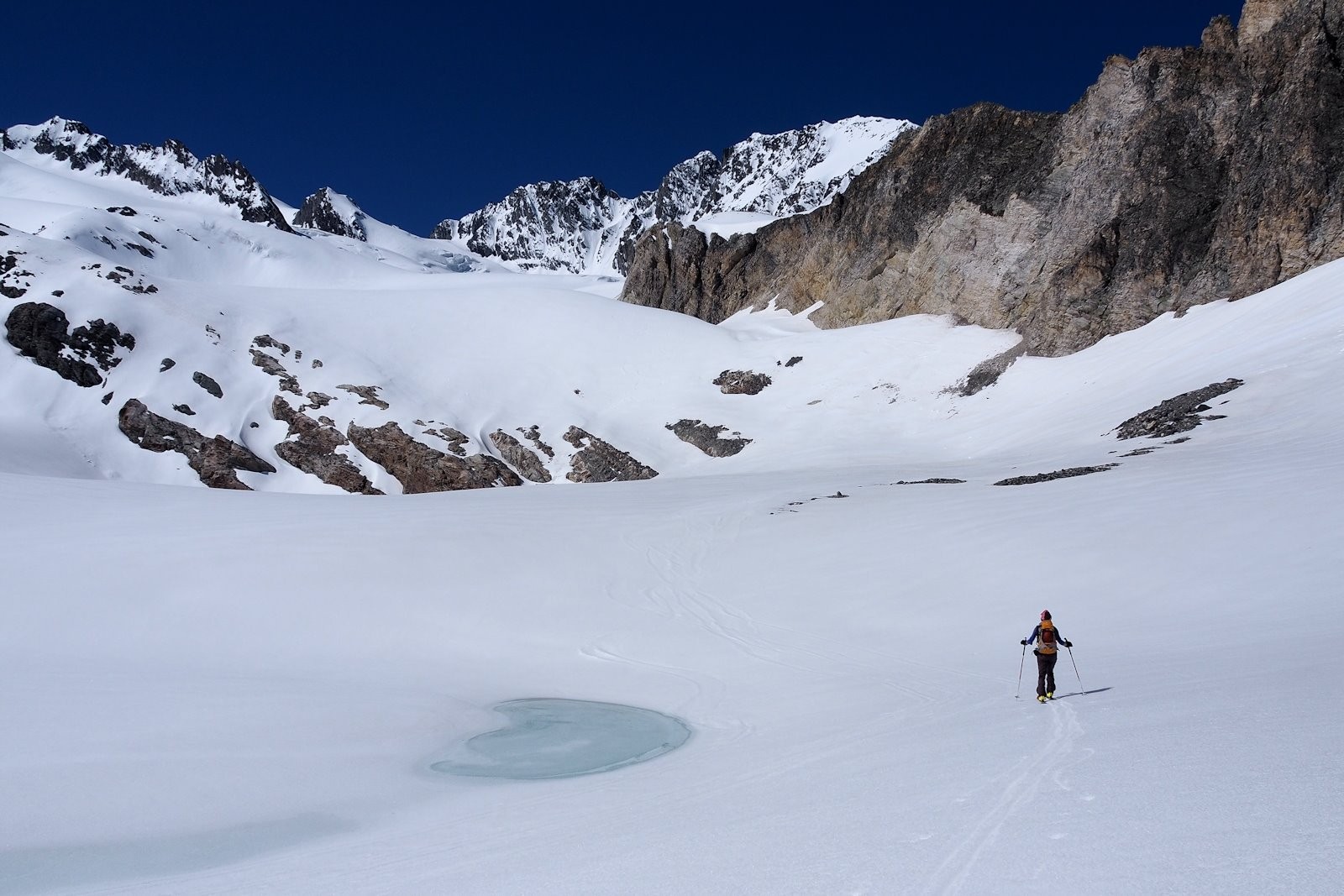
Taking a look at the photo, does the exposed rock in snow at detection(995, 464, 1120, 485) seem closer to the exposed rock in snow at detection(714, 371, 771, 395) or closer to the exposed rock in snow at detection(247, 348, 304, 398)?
the exposed rock in snow at detection(714, 371, 771, 395)

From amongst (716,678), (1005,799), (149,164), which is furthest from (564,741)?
(149,164)

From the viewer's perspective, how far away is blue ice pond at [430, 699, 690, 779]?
8312mm

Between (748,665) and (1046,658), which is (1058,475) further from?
(1046,658)

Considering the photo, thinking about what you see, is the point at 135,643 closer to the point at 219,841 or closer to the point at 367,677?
the point at 367,677

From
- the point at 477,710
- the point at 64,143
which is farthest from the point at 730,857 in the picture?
the point at 64,143

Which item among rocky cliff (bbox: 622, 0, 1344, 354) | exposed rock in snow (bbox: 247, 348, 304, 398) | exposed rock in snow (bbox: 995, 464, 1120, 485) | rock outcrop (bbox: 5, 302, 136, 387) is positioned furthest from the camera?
exposed rock in snow (bbox: 247, 348, 304, 398)

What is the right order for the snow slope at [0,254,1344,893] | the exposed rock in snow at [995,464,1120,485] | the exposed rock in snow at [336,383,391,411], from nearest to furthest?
the snow slope at [0,254,1344,893]
the exposed rock in snow at [995,464,1120,485]
the exposed rock in snow at [336,383,391,411]

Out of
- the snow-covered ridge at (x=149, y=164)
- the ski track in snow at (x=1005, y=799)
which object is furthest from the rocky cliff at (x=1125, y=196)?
the snow-covered ridge at (x=149, y=164)

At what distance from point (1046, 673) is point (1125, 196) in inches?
1736

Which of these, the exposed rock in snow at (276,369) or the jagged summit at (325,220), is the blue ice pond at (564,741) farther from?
the jagged summit at (325,220)

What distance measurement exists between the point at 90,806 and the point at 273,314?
53863mm

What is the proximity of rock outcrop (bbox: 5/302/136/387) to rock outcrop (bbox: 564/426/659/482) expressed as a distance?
1007 inches

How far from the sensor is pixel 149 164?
158500 millimetres

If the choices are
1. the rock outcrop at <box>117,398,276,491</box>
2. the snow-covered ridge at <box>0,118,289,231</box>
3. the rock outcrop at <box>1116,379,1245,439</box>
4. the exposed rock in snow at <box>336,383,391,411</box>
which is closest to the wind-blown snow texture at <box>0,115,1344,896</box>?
the rock outcrop at <box>1116,379,1245,439</box>
